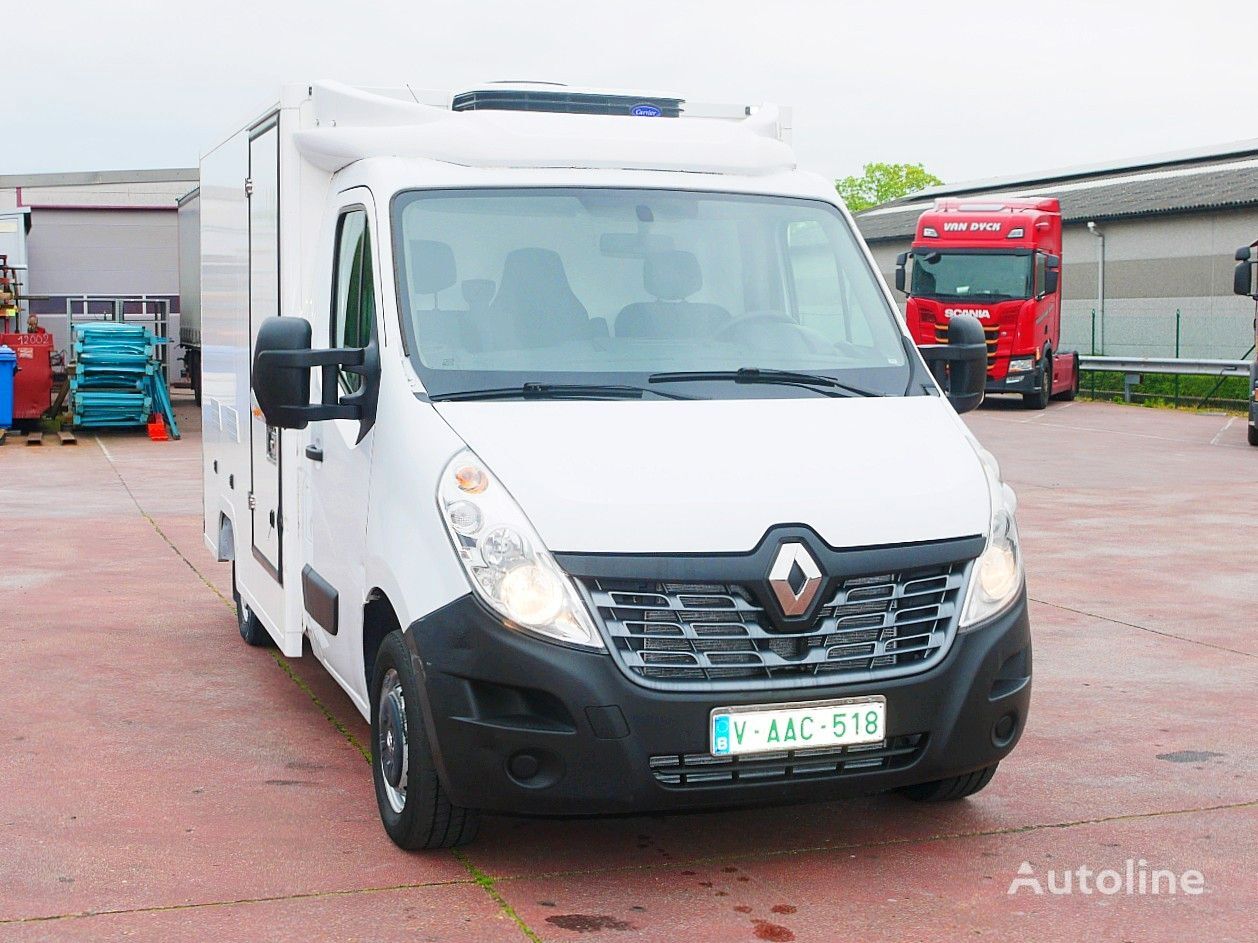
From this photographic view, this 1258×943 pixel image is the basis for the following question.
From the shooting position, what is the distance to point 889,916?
176 inches

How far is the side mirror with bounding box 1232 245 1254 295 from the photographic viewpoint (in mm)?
21266

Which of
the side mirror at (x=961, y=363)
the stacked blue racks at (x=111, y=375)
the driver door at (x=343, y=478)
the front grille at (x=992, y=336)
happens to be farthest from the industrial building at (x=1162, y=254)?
the driver door at (x=343, y=478)

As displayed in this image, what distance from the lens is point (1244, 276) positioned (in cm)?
2133

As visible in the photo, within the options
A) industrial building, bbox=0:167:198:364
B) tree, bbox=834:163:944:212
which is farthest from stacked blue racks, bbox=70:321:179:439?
tree, bbox=834:163:944:212

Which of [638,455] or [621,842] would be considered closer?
[638,455]

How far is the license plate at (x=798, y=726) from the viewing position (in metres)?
4.38

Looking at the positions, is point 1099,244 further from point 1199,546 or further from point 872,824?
point 872,824

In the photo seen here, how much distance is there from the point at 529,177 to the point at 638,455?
139 cm

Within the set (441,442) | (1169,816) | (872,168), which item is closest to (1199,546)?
(1169,816)

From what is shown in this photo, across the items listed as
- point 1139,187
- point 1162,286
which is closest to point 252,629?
point 1162,286

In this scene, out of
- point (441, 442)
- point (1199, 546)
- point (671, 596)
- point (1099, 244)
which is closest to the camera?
point (671, 596)

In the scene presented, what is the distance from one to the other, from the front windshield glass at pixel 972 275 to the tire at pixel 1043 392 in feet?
5.56

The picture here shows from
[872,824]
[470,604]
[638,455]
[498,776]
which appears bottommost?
[872,824]

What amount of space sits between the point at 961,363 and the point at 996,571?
51.2 inches
